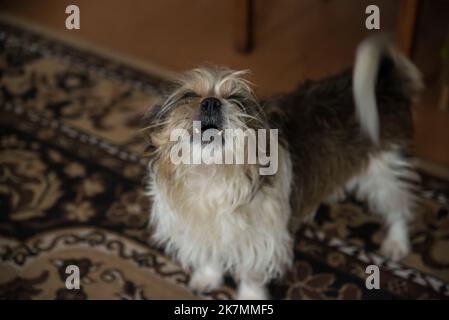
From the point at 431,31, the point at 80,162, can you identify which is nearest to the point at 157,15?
the point at 80,162

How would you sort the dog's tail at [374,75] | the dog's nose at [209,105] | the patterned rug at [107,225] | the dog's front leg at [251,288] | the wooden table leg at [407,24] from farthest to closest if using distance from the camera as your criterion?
the wooden table leg at [407,24] < the patterned rug at [107,225] < the dog's front leg at [251,288] < the dog's tail at [374,75] < the dog's nose at [209,105]

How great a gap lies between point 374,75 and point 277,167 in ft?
1.21

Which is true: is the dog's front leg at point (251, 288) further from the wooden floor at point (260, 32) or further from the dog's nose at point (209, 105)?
the wooden floor at point (260, 32)

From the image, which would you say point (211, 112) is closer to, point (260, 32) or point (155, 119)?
point (155, 119)

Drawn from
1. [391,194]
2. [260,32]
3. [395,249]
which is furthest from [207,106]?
[260,32]

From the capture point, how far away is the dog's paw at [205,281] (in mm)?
1710

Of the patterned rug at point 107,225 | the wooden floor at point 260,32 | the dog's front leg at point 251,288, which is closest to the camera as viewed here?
the dog's front leg at point 251,288

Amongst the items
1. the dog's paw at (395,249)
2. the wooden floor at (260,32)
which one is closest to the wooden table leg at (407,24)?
the wooden floor at (260,32)

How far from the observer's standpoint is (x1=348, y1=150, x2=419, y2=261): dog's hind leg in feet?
5.43

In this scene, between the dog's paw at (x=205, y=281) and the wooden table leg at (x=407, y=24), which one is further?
the wooden table leg at (x=407, y=24)

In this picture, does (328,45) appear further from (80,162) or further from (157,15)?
(80,162)

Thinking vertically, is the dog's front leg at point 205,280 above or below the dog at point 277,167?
below

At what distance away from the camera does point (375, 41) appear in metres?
1.50

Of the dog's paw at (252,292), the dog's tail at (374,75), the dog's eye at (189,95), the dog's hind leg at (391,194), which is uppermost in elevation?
the dog's tail at (374,75)
